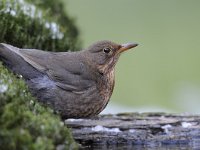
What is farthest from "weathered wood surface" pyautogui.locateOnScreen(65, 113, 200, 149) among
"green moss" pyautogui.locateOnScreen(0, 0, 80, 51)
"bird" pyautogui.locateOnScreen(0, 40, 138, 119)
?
"green moss" pyautogui.locateOnScreen(0, 0, 80, 51)

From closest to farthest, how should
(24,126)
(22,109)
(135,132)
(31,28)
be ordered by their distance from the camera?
(24,126) < (22,109) < (135,132) < (31,28)

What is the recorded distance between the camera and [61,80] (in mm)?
6688

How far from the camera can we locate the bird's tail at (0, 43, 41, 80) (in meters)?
6.60

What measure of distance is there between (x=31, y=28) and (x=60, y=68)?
1.81 m

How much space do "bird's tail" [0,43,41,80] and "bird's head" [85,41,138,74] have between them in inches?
38.3

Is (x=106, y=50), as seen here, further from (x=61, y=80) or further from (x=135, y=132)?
(x=135, y=132)

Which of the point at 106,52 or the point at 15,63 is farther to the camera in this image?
the point at 106,52

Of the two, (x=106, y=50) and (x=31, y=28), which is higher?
(x=31, y=28)

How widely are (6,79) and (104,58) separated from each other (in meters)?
2.31

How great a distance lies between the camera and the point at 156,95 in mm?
13664

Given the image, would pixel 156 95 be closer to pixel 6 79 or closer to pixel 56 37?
A: pixel 56 37

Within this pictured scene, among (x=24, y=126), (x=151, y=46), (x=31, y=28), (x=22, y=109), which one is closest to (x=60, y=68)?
(x=31, y=28)

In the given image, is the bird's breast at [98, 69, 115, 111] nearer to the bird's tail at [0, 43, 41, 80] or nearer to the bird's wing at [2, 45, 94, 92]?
the bird's wing at [2, 45, 94, 92]

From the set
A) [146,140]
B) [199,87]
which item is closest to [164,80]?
[199,87]
